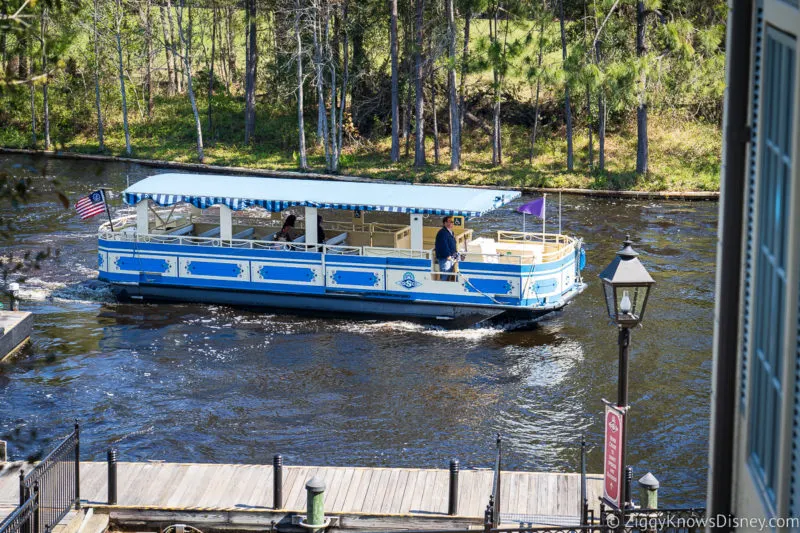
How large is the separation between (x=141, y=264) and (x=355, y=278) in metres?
5.76

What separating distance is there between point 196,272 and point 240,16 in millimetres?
41849

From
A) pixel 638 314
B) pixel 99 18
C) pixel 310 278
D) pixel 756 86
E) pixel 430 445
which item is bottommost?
pixel 430 445

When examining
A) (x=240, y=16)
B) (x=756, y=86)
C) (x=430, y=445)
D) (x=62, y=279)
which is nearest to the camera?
(x=756, y=86)

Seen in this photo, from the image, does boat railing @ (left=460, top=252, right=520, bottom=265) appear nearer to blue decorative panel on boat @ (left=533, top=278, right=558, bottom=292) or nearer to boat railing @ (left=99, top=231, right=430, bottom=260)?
blue decorative panel on boat @ (left=533, top=278, right=558, bottom=292)

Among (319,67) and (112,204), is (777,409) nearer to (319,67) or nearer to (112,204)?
(112,204)

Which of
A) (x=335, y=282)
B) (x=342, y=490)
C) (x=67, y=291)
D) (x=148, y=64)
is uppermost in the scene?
(x=148, y=64)

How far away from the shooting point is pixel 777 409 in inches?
263

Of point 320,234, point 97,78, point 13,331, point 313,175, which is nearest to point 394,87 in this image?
point 313,175

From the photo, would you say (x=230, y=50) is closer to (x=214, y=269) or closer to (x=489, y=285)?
(x=214, y=269)

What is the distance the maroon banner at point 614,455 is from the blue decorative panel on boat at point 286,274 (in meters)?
15.4

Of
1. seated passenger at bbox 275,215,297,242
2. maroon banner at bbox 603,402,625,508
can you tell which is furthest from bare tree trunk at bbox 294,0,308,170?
maroon banner at bbox 603,402,625,508

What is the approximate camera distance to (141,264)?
28.7 meters

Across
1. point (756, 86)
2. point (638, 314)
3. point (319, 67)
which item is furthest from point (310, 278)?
point (319, 67)

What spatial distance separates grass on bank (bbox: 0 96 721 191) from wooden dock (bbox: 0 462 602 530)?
29.2 meters
